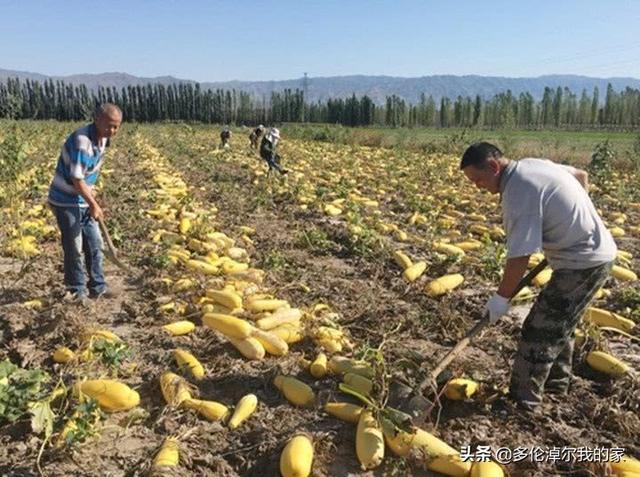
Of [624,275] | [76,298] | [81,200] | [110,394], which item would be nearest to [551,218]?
[110,394]

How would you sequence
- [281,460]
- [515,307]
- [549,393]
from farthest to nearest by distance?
[515,307], [549,393], [281,460]

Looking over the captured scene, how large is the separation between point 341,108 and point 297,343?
5647cm

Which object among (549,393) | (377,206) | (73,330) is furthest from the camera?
(377,206)

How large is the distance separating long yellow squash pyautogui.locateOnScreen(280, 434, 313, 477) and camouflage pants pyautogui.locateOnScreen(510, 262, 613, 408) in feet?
4.91

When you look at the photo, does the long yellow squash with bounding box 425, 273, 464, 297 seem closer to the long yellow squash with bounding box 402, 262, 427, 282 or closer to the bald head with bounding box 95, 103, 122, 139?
the long yellow squash with bounding box 402, 262, 427, 282

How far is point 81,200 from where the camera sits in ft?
17.5

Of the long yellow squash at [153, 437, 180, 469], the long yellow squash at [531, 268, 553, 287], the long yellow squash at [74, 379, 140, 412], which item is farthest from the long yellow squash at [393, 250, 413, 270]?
the long yellow squash at [153, 437, 180, 469]

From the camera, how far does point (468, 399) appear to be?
12.6 ft

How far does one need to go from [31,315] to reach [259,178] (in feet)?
30.6

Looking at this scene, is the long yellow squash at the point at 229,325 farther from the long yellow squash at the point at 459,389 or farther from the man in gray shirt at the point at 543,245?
the man in gray shirt at the point at 543,245

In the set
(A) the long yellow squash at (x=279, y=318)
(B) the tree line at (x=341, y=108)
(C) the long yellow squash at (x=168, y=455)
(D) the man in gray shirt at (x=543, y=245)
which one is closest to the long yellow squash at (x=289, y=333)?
(A) the long yellow squash at (x=279, y=318)

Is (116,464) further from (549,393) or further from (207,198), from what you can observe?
(207,198)

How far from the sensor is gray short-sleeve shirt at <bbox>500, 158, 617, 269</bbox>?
3.32 metres

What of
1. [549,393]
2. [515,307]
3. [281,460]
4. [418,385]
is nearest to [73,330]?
[281,460]
